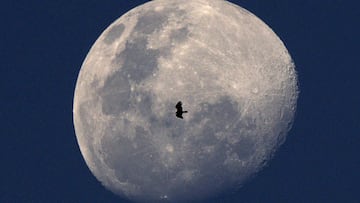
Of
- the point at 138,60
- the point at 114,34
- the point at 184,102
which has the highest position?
the point at 114,34

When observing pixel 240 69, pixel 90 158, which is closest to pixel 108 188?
pixel 90 158

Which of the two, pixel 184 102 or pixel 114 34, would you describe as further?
pixel 114 34

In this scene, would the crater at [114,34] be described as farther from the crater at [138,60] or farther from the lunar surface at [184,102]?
the crater at [138,60]

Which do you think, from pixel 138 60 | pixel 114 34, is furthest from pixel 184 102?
pixel 114 34

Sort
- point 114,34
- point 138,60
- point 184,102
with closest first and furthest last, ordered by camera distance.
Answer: point 184,102
point 138,60
point 114,34

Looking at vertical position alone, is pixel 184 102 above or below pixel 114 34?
below

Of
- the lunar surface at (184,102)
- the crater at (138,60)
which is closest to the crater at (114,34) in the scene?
the lunar surface at (184,102)

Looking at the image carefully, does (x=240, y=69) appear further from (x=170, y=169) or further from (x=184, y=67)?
(x=170, y=169)

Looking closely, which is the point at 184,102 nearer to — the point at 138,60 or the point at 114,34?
the point at 138,60
